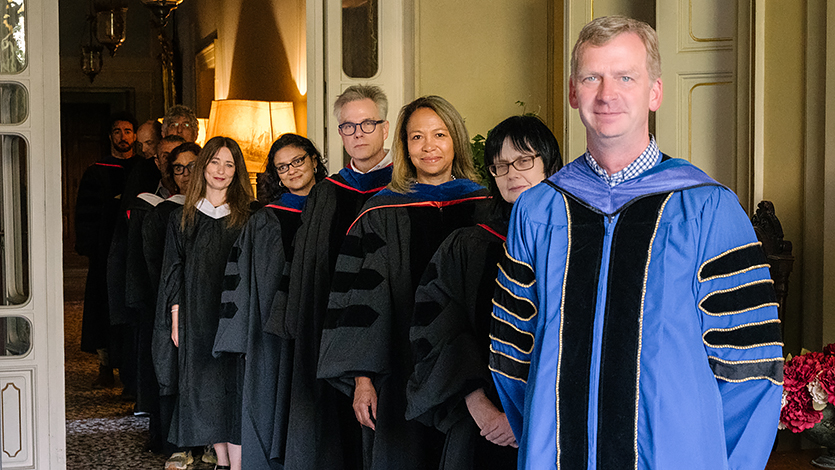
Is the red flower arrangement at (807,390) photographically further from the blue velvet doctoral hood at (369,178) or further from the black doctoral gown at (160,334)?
the black doctoral gown at (160,334)

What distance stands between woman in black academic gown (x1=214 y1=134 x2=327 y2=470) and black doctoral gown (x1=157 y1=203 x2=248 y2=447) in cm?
30

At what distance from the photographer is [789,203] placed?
3168 millimetres

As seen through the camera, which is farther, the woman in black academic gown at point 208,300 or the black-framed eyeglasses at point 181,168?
the black-framed eyeglasses at point 181,168

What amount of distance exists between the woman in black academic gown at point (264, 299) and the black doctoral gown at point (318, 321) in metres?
0.24

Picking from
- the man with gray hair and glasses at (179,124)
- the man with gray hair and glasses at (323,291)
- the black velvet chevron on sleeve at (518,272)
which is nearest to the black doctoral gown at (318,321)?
the man with gray hair and glasses at (323,291)

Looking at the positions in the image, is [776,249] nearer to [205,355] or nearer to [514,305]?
[514,305]

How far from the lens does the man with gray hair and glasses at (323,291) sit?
3137 millimetres

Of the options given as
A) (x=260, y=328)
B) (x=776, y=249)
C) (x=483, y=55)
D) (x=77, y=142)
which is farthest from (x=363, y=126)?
(x=77, y=142)

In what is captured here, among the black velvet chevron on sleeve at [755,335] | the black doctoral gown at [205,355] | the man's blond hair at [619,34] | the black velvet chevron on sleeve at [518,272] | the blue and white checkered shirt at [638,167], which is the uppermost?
the man's blond hair at [619,34]

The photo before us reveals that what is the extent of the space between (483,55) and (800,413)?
3381mm

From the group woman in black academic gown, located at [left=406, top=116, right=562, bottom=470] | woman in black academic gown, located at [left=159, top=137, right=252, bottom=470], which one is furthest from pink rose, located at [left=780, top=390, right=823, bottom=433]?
woman in black academic gown, located at [left=159, top=137, right=252, bottom=470]

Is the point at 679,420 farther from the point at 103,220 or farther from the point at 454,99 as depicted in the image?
the point at 103,220

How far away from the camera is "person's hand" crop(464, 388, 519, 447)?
2045 millimetres

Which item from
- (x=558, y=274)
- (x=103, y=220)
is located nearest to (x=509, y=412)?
(x=558, y=274)
